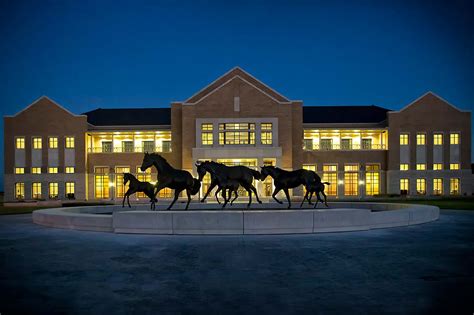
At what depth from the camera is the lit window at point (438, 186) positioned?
54.8m

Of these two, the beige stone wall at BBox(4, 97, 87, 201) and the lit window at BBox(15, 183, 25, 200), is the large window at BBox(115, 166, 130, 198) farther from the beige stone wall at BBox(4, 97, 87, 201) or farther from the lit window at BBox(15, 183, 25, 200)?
the lit window at BBox(15, 183, 25, 200)

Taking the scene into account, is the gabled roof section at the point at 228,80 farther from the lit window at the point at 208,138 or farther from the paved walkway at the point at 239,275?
the paved walkway at the point at 239,275

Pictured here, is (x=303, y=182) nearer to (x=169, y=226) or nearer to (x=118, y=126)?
(x=169, y=226)

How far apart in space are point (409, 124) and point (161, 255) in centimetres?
5215

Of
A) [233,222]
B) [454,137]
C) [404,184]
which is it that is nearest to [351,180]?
[404,184]

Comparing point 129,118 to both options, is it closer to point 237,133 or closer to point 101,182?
point 101,182

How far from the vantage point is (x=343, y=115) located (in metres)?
64.2

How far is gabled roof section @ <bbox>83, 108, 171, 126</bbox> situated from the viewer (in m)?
62.6

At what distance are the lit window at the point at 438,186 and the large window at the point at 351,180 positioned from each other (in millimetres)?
10037

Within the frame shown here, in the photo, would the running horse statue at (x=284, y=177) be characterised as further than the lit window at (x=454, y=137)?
No

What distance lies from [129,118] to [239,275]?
5925 centimetres

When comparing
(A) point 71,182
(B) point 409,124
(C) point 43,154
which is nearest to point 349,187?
(B) point 409,124

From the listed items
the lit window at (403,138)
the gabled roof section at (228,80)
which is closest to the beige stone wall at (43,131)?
the gabled roof section at (228,80)

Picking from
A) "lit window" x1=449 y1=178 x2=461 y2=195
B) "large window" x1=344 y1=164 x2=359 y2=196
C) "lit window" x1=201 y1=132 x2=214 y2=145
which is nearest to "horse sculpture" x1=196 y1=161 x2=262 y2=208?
"lit window" x1=201 y1=132 x2=214 y2=145
